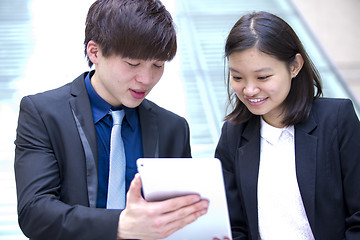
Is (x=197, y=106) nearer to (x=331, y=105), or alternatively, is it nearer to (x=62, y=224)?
(x=331, y=105)

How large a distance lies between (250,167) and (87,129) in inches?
22.7

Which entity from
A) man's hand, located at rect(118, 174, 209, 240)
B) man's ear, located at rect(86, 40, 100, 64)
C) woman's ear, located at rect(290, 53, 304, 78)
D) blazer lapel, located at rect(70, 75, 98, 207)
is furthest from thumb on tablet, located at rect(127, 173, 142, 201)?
woman's ear, located at rect(290, 53, 304, 78)

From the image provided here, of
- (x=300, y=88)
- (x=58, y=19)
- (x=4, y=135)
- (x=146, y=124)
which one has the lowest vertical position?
(x=4, y=135)

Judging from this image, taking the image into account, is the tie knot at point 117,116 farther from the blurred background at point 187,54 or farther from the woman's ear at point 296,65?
the blurred background at point 187,54

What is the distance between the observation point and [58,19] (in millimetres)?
5262

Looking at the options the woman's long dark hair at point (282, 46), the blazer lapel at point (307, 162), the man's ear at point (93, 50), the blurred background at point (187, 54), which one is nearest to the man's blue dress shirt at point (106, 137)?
the man's ear at point (93, 50)

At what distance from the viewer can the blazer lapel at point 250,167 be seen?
5.65 ft

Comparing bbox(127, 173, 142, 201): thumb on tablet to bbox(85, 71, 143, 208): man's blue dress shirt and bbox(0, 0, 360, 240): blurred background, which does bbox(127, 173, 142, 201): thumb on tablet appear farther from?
bbox(0, 0, 360, 240): blurred background

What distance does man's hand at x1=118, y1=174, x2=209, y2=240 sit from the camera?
138cm

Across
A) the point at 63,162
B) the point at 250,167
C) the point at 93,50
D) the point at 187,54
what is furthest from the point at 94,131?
the point at 187,54

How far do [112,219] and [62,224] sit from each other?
15 cm

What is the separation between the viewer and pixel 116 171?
1684mm

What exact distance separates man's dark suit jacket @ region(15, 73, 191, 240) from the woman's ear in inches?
19.3

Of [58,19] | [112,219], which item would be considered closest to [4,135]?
[58,19]
